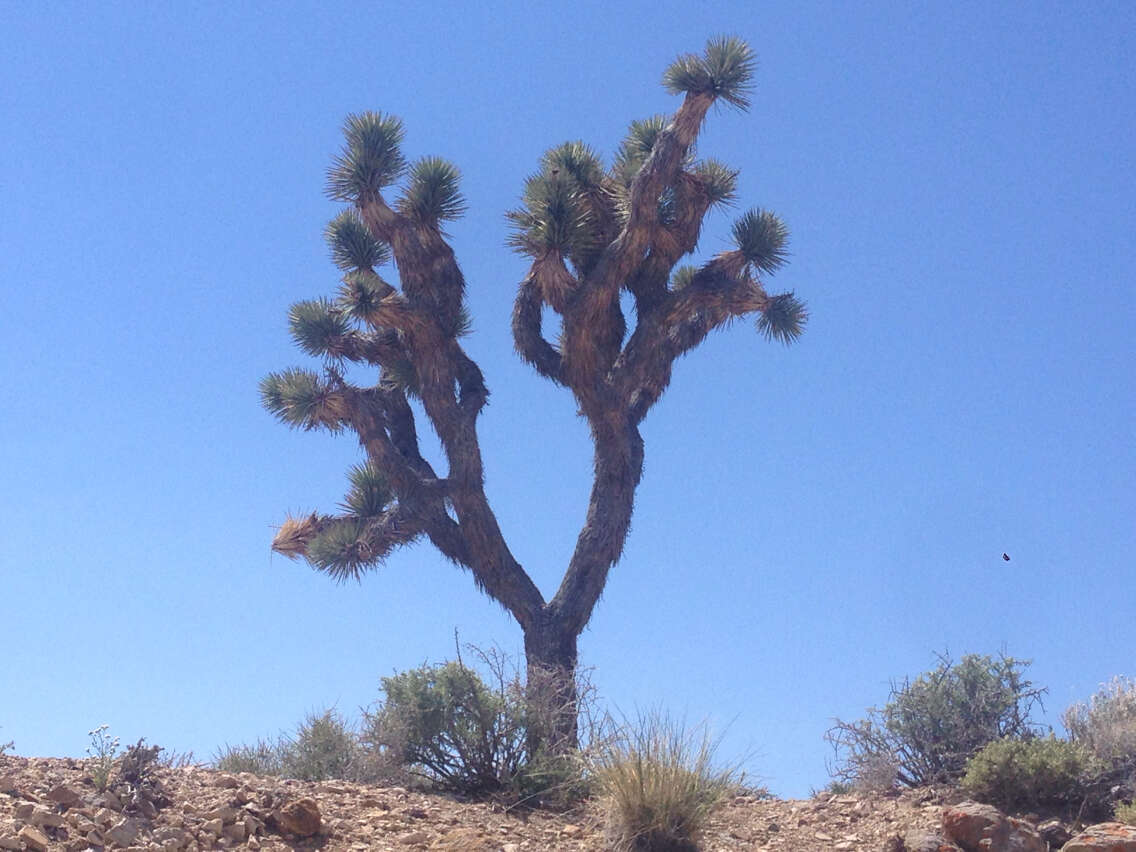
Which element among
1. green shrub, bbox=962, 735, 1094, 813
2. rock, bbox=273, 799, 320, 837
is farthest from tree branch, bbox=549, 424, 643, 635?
rock, bbox=273, 799, 320, 837

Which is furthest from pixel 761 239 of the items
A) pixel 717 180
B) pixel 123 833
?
pixel 123 833

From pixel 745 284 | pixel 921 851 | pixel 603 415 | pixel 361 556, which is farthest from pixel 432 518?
pixel 921 851

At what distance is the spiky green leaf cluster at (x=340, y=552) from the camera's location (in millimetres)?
13320

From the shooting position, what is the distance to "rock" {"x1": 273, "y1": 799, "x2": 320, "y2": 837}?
7.51 m

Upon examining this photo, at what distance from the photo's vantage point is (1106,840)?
729 centimetres

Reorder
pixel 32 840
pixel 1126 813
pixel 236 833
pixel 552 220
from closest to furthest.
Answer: pixel 32 840, pixel 236 833, pixel 1126 813, pixel 552 220

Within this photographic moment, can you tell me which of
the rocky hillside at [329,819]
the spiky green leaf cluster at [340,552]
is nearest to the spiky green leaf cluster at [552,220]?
the spiky green leaf cluster at [340,552]

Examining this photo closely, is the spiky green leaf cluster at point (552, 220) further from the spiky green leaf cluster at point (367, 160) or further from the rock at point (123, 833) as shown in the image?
the rock at point (123, 833)

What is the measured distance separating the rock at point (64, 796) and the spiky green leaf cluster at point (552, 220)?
25.9 feet

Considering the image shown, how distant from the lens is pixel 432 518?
13.4 metres

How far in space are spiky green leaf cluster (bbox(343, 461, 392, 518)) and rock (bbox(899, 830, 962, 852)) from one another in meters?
7.96

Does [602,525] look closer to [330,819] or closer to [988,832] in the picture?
[330,819]

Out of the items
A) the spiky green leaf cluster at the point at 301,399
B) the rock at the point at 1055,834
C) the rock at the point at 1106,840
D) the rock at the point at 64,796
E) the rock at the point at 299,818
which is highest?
the spiky green leaf cluster at the point at 301,399

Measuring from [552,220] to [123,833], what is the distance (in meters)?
8.28
